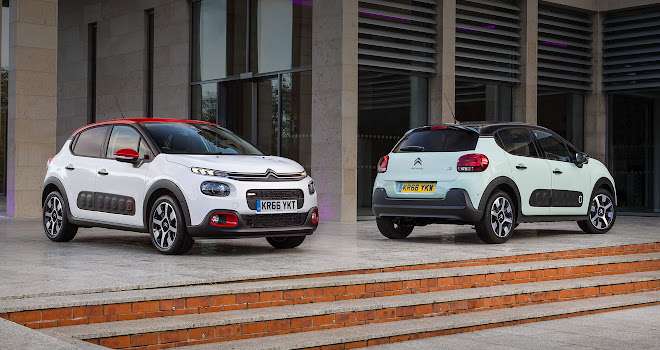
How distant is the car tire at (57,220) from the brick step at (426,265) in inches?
166

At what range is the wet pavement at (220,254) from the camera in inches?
265

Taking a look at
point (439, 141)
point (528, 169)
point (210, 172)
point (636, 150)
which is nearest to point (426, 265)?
point (210, 172)

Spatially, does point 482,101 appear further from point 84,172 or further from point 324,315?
point 324,315

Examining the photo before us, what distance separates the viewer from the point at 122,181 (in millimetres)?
9398

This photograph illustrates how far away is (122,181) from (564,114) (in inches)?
519

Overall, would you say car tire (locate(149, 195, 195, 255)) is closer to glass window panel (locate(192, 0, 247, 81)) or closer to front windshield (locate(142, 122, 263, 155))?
front windshield (locate(142, 122, 263, 155))

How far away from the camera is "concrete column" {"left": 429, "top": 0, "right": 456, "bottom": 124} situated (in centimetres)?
1664

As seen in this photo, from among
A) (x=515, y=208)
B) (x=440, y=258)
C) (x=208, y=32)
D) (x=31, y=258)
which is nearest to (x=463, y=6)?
(x=208, y=32)

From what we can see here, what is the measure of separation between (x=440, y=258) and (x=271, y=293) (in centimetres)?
245

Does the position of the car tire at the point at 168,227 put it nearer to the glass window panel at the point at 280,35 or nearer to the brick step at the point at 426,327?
the brick step at the point at 426,327

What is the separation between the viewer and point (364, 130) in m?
15.8

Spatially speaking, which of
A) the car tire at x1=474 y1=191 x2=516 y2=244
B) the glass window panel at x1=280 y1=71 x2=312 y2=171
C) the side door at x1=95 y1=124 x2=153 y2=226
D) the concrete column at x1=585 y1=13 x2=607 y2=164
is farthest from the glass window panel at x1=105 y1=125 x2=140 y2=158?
the concrete column at x1=585 y1=13 x2=607 y2=164

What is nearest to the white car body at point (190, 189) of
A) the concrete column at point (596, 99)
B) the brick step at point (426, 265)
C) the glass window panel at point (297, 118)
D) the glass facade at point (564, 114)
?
the brick step at point (426, 265)

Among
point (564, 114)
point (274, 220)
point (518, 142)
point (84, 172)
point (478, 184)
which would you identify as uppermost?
point (564, 114)
